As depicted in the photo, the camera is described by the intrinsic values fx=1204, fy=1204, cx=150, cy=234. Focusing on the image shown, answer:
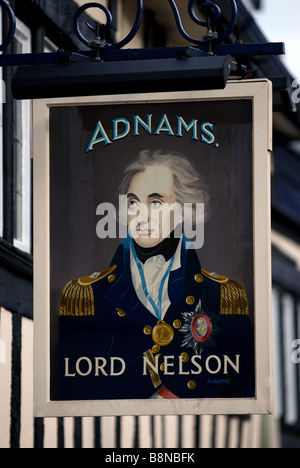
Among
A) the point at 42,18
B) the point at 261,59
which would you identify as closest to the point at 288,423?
the point at 261,59

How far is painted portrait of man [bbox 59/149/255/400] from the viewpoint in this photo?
6434mm

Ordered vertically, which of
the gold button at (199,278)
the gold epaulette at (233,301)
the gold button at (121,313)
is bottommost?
the gold button at (121,313)

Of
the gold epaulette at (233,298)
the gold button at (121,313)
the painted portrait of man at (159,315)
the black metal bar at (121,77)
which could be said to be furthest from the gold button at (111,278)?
the black metal bar at (121,77)

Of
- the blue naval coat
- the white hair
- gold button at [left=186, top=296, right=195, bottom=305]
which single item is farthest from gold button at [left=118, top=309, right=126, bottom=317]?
the white hair

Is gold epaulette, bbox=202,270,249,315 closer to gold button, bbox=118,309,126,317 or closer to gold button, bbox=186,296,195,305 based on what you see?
gold button, bbox=186,296,195,305

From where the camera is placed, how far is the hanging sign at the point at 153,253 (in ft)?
21.1

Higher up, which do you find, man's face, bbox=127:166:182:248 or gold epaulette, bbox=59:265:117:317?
man's face, bbox=127:166:182:248

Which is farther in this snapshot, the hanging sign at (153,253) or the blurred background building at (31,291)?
the blurred background building at (31,291)

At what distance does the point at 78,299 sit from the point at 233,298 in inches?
33.1

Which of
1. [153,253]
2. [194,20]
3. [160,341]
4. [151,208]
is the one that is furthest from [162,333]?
[194,20]

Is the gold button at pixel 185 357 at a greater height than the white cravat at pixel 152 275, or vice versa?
the white cravat at pixel 152 275

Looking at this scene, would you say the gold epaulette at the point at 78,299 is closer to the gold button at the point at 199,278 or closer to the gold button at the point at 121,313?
the gold button at the point at 121,313

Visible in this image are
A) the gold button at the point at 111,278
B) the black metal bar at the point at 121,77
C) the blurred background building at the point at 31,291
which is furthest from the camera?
the blurred background building at the point at 31,291
